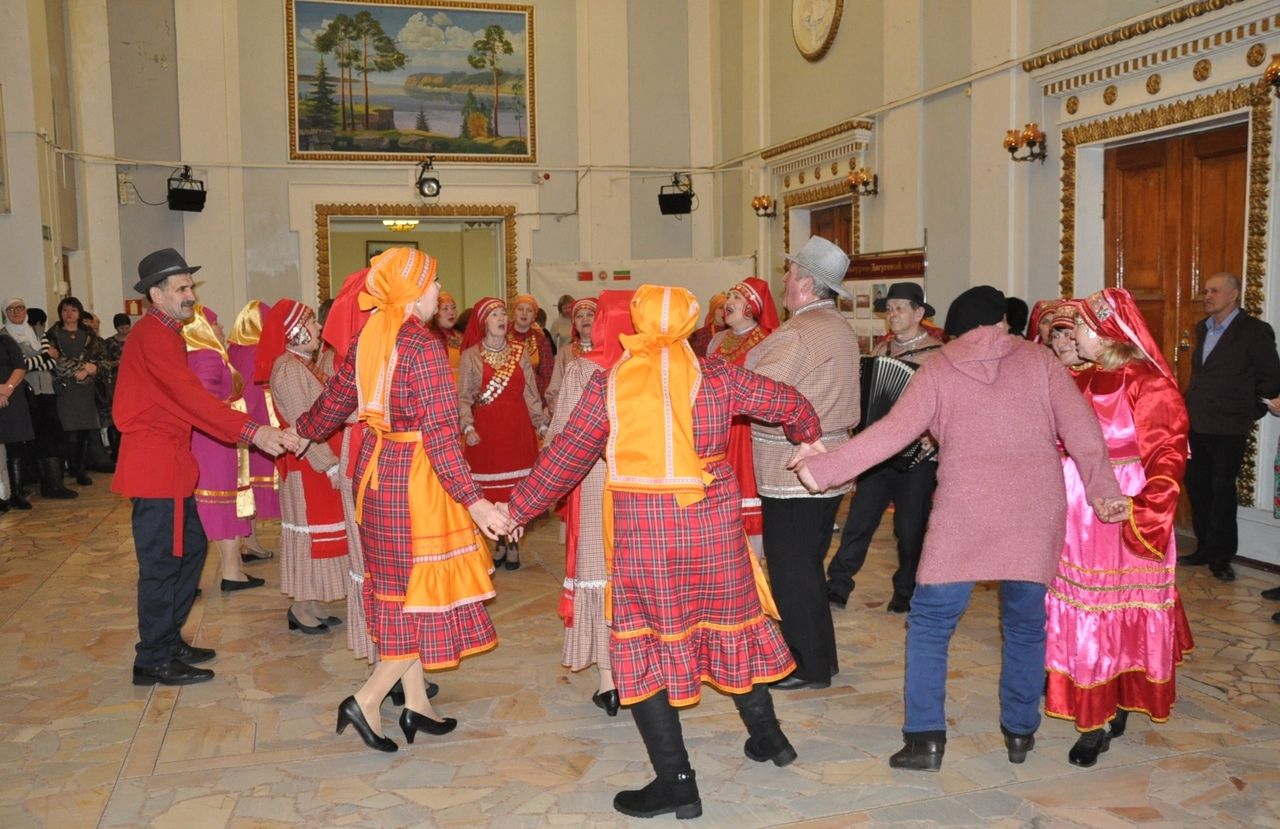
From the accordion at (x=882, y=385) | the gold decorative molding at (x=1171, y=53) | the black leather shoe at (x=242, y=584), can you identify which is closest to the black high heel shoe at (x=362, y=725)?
the accordion at (x=882, y=385)

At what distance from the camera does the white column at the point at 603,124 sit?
14.2 m

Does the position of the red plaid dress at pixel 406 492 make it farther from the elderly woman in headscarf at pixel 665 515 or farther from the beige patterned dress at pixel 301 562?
the beige patterned dress at pixel 301 562

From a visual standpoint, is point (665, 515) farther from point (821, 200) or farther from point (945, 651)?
point (821, 200)

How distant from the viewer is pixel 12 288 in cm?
1123

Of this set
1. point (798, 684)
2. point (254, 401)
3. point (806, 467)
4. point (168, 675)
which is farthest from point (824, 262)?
point (254, 401)

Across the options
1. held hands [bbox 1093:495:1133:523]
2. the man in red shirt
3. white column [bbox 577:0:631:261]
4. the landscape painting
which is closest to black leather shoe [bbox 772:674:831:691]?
held hands [bbox 1093:495:1133:523]

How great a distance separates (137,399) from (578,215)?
1014 centimetres

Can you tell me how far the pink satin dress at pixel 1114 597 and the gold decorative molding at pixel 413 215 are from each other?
1056 centimetres

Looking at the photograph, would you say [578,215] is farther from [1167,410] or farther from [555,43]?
[1167,410]

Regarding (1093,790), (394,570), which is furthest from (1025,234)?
(394,570)

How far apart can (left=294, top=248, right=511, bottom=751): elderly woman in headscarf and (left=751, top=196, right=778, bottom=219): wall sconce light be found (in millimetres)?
9393

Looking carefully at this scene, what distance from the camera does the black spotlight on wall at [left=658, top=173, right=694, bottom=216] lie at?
1427 centimetres

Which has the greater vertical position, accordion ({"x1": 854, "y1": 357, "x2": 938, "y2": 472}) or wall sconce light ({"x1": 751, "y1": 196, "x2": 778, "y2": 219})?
wall sconce light ({"x1": 751, "y1": 196, "x2": 778, "y2": 219})

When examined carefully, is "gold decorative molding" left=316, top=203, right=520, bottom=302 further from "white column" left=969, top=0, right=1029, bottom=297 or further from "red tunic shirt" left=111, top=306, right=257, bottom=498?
"red tunic shirt" left=111, top=306, right=257, bottom=498
